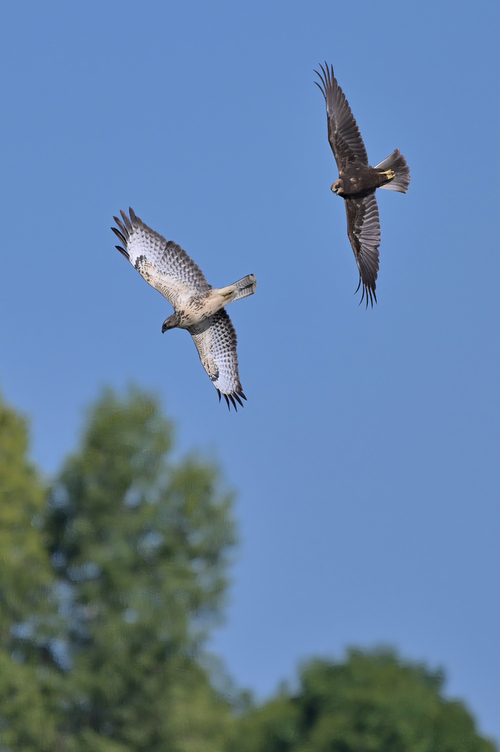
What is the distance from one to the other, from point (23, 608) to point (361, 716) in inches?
651

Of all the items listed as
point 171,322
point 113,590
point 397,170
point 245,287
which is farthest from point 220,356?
point 113,590

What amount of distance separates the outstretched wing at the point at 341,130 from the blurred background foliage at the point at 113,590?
16252 mm

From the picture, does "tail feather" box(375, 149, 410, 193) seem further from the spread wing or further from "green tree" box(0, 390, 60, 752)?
"green tree" box(0, 390, 60, 752)

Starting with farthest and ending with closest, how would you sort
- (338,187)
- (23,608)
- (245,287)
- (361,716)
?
(361,716) < (23,608) < (338,187) < (245,287)

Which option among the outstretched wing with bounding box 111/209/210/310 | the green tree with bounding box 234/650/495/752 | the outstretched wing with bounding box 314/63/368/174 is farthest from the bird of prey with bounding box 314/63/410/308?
the green tree with bounding box 234/650/495/752

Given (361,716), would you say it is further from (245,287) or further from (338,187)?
(245,287)

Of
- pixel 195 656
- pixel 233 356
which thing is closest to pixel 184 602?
pixel 195 656

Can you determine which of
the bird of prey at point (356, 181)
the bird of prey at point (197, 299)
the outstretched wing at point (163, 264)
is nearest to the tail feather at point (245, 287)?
the bird of prey at point (197, 299)

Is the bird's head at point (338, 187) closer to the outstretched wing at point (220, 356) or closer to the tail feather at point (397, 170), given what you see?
the tail feather at point (397, 170)

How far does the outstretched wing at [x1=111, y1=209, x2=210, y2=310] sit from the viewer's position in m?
18.5

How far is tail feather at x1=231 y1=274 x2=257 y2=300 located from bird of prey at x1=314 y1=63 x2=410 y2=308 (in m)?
2.03

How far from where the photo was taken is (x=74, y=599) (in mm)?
34781

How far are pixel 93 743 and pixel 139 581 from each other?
155 inches

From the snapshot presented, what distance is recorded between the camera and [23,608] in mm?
33781
